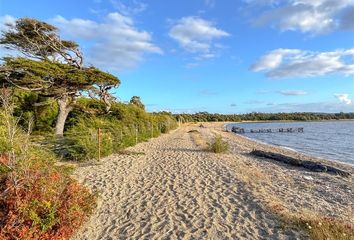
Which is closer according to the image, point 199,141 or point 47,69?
point 47,69

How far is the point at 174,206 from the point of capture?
7.73 metres

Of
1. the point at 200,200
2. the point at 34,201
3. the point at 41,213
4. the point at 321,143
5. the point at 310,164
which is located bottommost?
the point at 321,143

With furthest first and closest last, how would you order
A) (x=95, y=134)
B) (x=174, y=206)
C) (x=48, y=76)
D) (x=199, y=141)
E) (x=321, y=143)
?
(x=321, y=143), (x=199, y=141), (x=48, y=76), (x=95, y=134), (x=174, y=206)

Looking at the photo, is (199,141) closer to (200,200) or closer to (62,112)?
(62,112)

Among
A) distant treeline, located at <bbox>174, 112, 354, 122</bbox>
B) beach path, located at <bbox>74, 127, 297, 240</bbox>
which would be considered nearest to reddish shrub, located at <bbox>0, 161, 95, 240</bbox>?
beach path, located at <bbox>74, 127, 297, 240</bbox>

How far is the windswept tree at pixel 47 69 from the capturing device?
2036 cm

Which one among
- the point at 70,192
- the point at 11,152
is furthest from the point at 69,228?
the point at 11,152

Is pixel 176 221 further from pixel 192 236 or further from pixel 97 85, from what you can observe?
pixel 97 85

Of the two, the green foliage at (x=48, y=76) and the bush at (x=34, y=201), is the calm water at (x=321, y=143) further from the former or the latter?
the bush at (x=34, y=201)

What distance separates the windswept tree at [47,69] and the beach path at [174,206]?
10383mm

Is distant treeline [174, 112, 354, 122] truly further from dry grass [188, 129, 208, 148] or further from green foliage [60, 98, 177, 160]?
green foliage [60, 98, 177, 160]

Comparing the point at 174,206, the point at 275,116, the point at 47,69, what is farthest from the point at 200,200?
the point at 275,116

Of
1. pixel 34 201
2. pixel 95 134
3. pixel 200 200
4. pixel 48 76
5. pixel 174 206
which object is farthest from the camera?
pixel 48 76

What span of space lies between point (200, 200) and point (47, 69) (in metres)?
15.5
